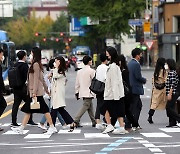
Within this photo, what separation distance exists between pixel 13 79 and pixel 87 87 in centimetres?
180

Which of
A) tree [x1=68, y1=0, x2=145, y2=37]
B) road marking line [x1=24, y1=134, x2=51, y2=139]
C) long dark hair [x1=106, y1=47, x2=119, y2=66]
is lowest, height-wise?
road marking line [x1=24, y1=134, x2=51, y2=139]

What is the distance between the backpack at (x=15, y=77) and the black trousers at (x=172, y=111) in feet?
12.4

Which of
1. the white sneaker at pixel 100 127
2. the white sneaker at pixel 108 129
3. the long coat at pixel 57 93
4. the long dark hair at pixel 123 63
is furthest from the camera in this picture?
the white sneaker at pixel 100 127

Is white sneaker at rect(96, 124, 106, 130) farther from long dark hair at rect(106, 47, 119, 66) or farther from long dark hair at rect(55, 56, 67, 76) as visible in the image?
long dark hair at rect(106, 47, 119, 66)

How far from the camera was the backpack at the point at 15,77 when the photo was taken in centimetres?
1941

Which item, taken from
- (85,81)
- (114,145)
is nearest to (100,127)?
(85,81)

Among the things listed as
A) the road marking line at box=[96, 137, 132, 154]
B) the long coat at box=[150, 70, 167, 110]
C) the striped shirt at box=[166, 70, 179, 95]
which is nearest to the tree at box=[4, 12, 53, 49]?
the long coat at box=[150, 70, 167, 110]

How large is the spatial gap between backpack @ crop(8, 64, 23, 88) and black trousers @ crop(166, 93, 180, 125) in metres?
3.77

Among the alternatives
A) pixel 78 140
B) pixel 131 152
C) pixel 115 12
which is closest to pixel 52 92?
pixel 78 140

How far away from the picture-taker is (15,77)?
1944 cm

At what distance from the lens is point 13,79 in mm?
19484

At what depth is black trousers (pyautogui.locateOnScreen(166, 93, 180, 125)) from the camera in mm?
20203

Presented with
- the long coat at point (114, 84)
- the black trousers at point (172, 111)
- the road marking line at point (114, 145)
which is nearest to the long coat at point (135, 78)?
the long coat at point (114, 84)

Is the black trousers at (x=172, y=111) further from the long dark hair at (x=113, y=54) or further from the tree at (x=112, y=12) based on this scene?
the tree at (x=112, y=12)
